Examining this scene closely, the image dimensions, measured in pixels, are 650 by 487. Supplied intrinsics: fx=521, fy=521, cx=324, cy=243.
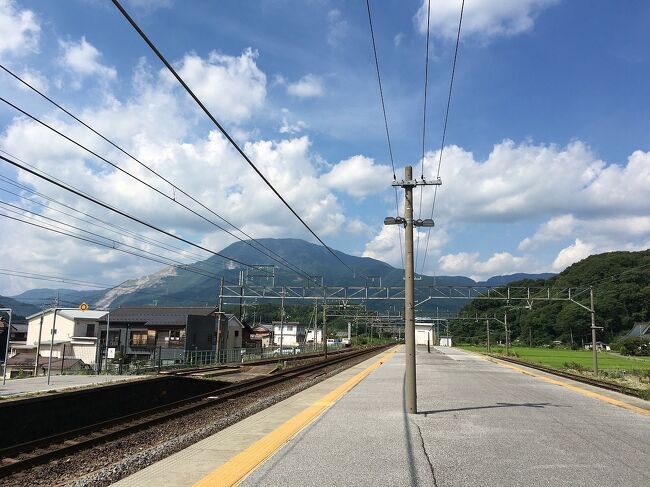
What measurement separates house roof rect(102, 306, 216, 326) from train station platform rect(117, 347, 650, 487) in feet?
140

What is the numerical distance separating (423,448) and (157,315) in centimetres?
5548

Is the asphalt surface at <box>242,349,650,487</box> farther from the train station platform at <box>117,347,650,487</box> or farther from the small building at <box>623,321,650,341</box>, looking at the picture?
the small building at <box>623,321,650,341</box>

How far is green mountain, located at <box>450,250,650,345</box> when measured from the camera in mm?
95562

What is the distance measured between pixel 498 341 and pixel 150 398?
414 ft

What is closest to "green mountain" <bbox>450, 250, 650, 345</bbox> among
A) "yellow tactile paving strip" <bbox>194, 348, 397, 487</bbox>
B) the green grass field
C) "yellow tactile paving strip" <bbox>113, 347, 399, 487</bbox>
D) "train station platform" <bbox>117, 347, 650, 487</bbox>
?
the green grass field

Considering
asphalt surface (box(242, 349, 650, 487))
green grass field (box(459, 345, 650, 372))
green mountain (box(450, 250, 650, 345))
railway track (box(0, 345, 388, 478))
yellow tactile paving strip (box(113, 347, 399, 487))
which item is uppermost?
green mountain (box(450, 250, 650, 345))

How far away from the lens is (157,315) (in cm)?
5912

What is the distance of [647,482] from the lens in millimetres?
6156

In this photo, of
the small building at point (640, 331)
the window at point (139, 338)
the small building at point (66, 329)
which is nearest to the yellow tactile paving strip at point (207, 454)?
the window at point (139, 338)

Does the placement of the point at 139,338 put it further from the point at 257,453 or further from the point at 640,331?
the point at 640,331

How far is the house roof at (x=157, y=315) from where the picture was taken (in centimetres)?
5456

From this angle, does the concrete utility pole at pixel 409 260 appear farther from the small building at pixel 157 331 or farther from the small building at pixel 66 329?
the small building at pixel 66 329

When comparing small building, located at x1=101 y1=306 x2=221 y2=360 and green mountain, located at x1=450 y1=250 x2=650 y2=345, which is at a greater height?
green mountain, located at x1=450 y1=250 x2=650 y2=345

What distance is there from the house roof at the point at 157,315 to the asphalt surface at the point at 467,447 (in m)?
43.2
